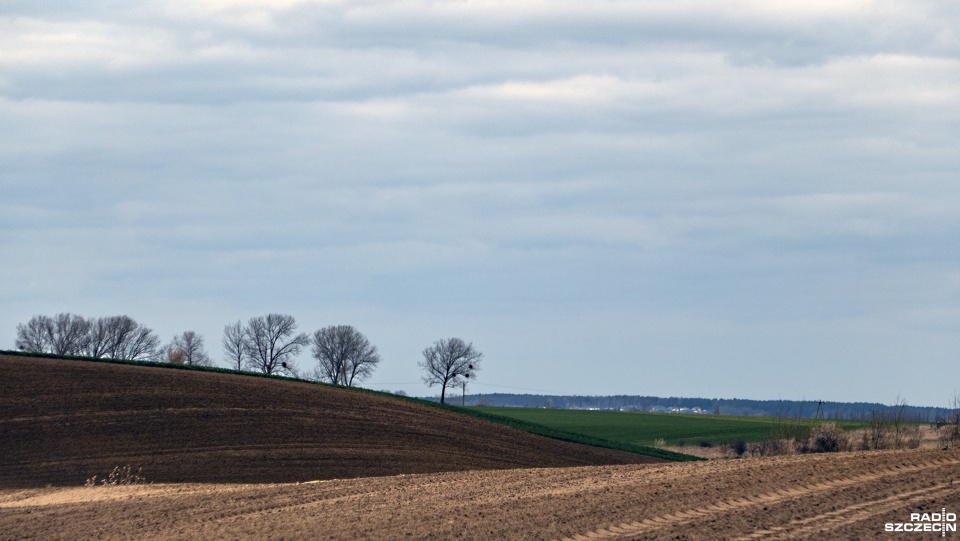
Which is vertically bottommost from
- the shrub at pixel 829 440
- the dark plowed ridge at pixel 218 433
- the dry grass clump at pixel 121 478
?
the dry grass clump at pixel 121 478

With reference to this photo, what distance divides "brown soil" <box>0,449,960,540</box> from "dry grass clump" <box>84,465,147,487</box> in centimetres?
886

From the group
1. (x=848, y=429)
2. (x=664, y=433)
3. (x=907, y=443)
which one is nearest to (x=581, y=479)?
(x=907, y=443)

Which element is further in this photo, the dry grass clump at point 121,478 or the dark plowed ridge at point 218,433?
the dark plowed ridge at point 218,433

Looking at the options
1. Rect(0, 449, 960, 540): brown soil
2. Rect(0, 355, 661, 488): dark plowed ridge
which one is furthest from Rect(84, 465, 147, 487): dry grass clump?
Rect(0, 449, 960, 540): brown soil

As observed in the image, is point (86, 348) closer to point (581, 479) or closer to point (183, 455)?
point (183, 455)

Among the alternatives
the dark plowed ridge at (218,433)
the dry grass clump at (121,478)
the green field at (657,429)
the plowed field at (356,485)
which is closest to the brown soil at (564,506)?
the plowed field at (356,485)

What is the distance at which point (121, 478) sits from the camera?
3612 cm

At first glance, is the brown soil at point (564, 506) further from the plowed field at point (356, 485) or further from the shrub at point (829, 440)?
the shrub at point (829, 440)

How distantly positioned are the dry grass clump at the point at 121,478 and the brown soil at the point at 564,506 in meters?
8.86

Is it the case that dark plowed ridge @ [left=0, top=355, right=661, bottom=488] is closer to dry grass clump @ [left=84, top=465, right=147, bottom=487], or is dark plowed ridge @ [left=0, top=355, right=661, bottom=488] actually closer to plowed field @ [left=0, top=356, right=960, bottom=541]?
plowed field @ [left=0, top=356, right=960, bottom=541]

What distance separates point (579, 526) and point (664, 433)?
85.1m

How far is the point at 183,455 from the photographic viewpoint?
40.2 meters

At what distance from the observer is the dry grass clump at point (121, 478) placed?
35.0 meters

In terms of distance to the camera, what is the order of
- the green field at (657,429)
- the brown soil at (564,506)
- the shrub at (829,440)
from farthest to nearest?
the green field at (657,429) < the shrub at (829,440) < the brown soil at (564,506)
